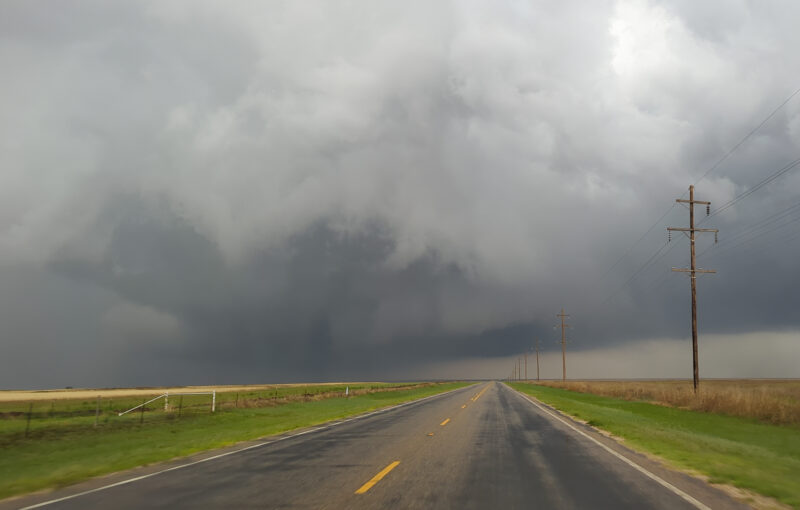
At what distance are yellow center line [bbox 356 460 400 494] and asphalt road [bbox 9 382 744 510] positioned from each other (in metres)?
0.02

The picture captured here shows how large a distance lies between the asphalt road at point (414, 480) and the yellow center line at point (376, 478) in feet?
0.06

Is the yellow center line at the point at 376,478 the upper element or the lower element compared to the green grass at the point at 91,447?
upper

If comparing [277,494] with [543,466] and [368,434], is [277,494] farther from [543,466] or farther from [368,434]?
[368,434]

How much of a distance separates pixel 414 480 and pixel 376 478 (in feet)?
2.32

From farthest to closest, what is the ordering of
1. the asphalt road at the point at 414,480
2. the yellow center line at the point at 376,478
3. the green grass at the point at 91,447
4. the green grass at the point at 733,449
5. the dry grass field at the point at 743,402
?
the dry grass field at the point at 743,402
the green grass at the point at 91,447
the green grass at the point at 733,449
the yellow center line at the point at 376,478
the asphalt road at the point at 414,480

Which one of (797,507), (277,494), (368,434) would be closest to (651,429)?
(368,434)

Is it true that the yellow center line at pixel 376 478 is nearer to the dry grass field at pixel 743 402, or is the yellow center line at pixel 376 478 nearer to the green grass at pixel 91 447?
the green grass at pixel 91 447

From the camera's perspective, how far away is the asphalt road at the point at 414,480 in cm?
786

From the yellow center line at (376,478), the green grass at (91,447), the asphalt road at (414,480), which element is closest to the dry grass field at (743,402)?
the asphalt road at (414,480)

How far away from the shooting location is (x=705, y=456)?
517 inches

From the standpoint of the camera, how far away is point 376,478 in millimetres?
9477

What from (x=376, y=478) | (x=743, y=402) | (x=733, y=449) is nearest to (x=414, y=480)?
(x=376, y=478)

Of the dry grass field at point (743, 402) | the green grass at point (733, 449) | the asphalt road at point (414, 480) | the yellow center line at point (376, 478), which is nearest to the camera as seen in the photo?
the asphalt road at point (414, 480)

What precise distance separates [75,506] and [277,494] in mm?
3036
